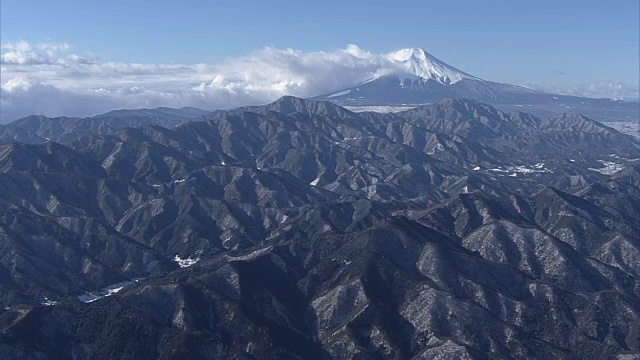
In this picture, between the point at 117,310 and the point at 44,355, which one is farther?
the point at 117,310

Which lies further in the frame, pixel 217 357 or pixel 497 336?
pixel 497 336

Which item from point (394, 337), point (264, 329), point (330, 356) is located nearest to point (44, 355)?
point (264, 329)

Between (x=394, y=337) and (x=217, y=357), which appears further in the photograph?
(x=394, y=337)

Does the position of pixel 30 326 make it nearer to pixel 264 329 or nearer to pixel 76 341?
pixel 76 341

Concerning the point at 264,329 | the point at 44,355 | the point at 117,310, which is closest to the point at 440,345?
the point at 264,329

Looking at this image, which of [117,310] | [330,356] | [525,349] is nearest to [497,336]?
[525,349]

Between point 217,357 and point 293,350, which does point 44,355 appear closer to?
point 217,357
